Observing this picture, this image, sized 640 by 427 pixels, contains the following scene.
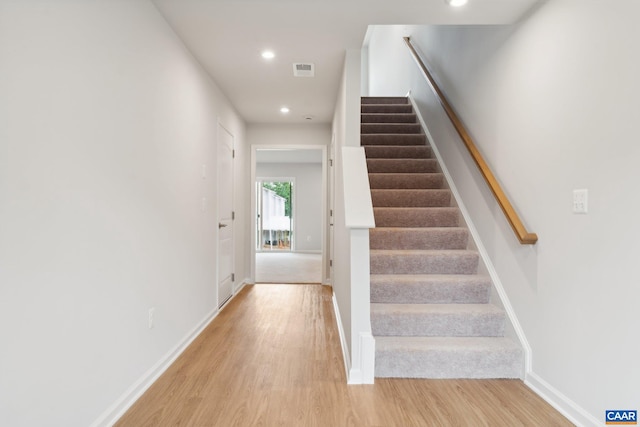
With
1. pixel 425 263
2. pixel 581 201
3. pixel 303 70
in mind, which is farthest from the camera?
pixel 303 70

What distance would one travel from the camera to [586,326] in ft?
5.55

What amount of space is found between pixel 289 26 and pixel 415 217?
1879mm

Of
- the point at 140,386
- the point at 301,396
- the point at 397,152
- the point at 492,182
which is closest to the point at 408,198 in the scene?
the point at 397,152

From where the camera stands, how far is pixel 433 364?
85.4 inches

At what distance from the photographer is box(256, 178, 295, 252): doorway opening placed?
956 cm

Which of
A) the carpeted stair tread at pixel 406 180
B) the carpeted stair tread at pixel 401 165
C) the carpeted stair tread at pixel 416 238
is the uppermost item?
the carpeted stair tread at pixel 401 165

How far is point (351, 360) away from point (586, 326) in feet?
4.04

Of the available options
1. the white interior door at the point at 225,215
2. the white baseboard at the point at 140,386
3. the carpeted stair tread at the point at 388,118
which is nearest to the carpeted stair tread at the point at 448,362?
the white baseboard at the point at 140,386

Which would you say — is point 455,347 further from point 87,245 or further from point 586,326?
point 87,245

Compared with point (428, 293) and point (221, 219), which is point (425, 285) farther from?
point (221, 219)

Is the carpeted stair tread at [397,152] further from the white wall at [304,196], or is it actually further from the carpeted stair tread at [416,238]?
the white wall at [304,196]

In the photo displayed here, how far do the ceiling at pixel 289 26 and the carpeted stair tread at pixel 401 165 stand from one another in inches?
36.7

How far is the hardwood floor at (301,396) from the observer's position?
1.75 m

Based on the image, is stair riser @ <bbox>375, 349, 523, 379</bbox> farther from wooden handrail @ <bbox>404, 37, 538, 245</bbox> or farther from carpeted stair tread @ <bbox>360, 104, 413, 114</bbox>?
carpeted stair tread @ <bbox>360, 104, 413, 114</bbox>
